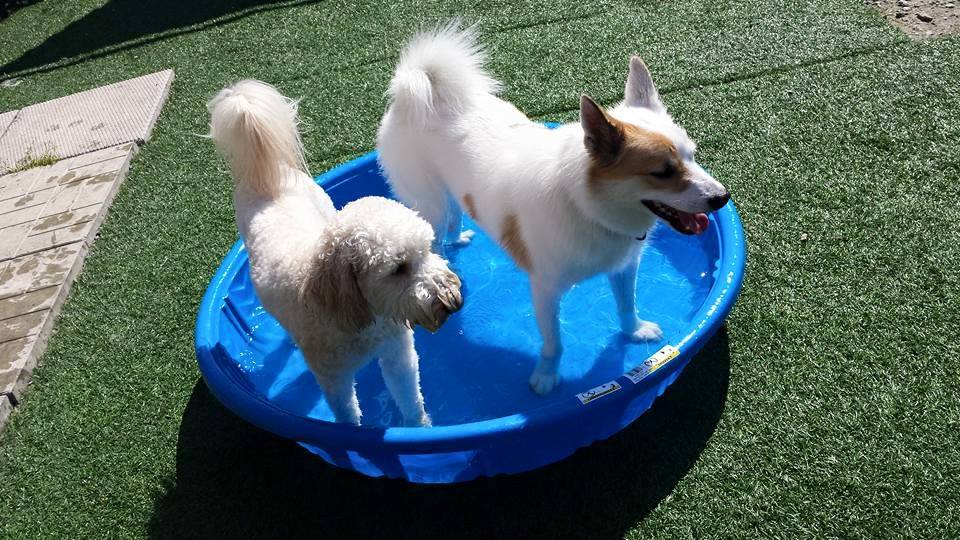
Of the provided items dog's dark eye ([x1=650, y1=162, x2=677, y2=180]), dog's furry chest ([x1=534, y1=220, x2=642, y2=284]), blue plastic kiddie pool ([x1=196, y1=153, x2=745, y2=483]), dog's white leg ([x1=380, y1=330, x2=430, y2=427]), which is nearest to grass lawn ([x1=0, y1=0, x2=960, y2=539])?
blue plastic kiddie pool ([x1=196, y1=153, x2=745, y2=483])

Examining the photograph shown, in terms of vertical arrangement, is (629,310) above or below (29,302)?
above

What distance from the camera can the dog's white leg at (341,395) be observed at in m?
3.08

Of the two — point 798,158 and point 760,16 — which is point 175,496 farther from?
point 760,16

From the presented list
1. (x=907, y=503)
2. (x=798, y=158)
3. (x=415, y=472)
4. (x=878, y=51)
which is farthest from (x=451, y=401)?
(x=878, y=51)

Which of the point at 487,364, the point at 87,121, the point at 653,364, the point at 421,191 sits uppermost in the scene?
the point at 421,191

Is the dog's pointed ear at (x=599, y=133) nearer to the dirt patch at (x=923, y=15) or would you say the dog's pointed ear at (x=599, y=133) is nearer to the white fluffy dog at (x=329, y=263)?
the white fluffy dog at (x=329, y=263)

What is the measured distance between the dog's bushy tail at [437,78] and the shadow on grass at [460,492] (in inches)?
69.2

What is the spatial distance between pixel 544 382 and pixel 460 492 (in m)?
0.70

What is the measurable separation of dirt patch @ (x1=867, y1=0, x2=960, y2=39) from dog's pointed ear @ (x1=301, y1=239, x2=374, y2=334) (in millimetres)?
5025

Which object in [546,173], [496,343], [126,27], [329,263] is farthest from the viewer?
[126,27]

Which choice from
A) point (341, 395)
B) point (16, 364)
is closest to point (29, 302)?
point (16, 364)

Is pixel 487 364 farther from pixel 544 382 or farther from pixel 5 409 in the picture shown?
pixel 5 409

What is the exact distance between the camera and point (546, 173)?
3.04 meters

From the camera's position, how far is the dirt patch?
5.47m
